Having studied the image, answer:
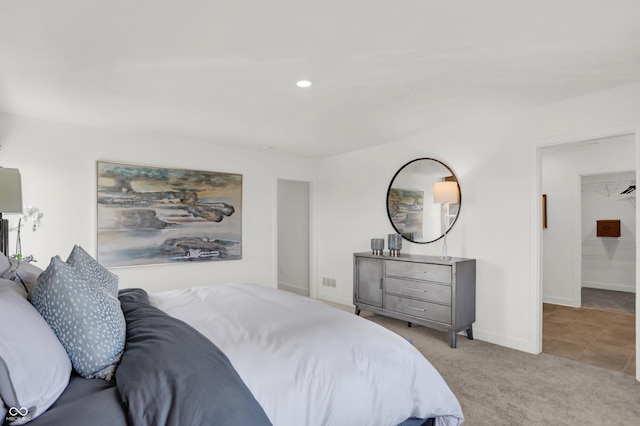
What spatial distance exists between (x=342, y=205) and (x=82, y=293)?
177 inches

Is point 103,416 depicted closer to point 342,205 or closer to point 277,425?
point 277,425

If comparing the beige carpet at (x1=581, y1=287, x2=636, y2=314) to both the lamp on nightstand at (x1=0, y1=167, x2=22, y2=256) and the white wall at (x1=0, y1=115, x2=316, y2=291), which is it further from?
the lamp on nightstand at (x1=0, y1=167, x2=22, y2=256)

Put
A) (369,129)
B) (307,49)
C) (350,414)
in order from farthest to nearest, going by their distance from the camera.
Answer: (369,129), (307,49), (350,414)

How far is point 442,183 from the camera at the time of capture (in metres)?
3.98

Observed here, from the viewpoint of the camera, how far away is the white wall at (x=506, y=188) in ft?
10.5

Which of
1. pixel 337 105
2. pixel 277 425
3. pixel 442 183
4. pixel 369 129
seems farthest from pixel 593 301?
pixel 277 425

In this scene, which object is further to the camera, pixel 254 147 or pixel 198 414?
pixel 254 147

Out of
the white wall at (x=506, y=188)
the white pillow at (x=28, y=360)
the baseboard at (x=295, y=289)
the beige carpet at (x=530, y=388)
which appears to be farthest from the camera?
the baseboard at (x=295, y=289)

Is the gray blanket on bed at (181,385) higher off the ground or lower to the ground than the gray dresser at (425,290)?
higher

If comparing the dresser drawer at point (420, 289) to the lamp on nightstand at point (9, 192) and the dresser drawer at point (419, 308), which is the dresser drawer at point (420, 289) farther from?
the lamp on nightstand at point (9, 192)

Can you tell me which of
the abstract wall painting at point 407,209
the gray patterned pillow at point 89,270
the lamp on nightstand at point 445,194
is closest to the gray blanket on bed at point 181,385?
the gray patterned pillow at point 89,270

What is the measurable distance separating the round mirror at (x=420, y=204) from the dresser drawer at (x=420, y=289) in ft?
2.23

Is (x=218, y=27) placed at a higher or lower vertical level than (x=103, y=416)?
higher

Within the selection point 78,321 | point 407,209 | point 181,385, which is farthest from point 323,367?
point 407,209
